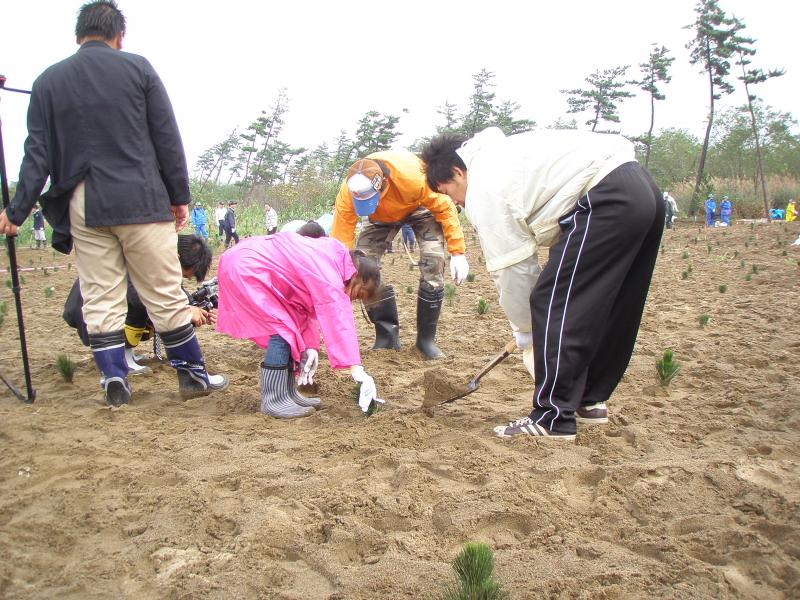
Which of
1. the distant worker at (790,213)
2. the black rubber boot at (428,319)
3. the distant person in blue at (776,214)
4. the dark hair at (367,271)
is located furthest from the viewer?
the distant person in blue at (776,214)

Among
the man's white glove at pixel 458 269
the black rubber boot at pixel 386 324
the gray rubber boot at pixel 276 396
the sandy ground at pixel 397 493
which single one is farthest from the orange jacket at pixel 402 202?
the gray rubber boot at pixel 276 396

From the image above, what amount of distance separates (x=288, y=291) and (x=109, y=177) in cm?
113

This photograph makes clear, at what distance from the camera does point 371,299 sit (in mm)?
3773

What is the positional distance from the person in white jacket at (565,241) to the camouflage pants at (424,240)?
2.02m

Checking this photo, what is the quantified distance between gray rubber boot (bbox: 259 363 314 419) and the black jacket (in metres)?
1.06

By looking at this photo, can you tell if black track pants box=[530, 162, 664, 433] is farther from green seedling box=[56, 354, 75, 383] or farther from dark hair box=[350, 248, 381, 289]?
green seedling box=[56, 354, 75, 383]

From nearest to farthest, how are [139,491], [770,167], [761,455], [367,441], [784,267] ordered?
[139,491] → [761,455] → [367,441] → [784,267] → [770,167]

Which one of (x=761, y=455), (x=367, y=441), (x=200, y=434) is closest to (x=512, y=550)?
(x=367, y=441)

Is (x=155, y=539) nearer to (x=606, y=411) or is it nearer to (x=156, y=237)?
(x=156, y=237)

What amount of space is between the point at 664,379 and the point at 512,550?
7.46ft

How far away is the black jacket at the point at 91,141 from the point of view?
3389mm

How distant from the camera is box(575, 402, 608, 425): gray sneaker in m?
3.32

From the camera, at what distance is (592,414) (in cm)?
333

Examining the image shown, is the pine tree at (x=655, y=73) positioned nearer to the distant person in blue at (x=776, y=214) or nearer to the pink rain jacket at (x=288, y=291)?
the distant person in blue at (x=776, y=214)
